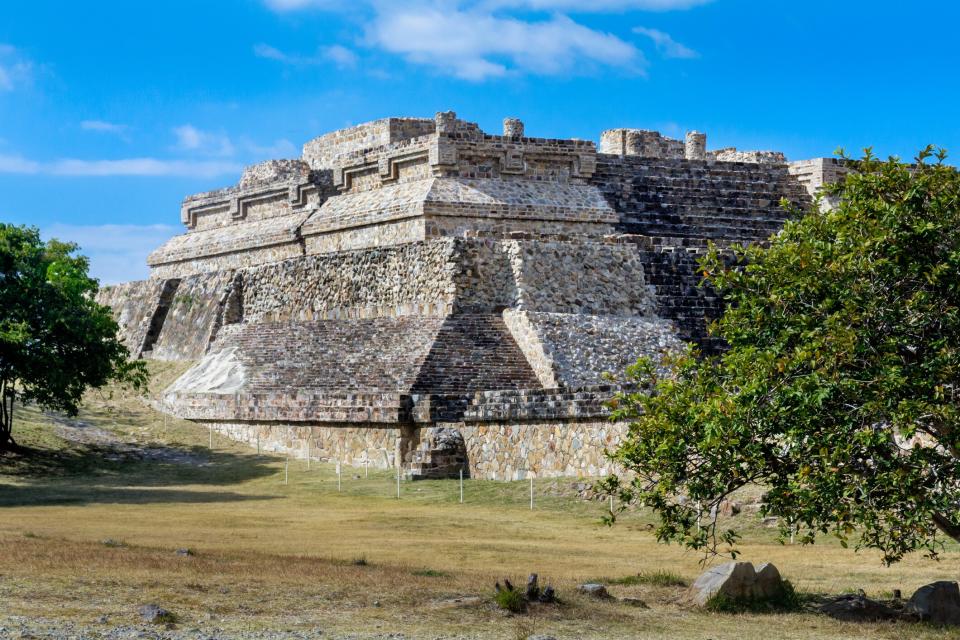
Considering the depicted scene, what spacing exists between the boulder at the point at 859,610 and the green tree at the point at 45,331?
50.0 ft

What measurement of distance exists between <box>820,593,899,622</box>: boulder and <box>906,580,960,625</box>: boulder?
0.18m

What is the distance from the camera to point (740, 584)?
1055 centimetres

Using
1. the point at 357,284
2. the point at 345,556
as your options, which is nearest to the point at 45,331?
the point at 357,284

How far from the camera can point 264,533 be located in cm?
1488

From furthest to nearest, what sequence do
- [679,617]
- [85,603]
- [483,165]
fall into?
[483,165] < [679,617] < [85,603]

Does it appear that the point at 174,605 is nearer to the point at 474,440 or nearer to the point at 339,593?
the point at 339,593

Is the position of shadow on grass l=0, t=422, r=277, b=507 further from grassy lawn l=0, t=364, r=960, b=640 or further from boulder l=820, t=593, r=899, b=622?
boulder l=820, t=593, r=899, b=622

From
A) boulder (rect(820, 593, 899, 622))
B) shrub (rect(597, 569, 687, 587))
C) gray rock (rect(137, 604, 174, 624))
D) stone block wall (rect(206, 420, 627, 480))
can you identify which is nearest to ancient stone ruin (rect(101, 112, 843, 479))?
stone block wall (rect(206, 420, 627, 480))

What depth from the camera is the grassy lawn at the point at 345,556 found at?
9.62 metres

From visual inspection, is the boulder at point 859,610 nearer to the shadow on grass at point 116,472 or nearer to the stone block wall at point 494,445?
the stone block wall at point 494,445

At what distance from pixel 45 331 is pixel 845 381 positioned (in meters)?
16.4

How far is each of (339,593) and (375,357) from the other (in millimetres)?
13203

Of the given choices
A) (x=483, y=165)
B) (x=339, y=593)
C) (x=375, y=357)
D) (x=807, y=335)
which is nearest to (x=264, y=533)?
(x=339, y=593)

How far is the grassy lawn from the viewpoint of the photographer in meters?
9.62
